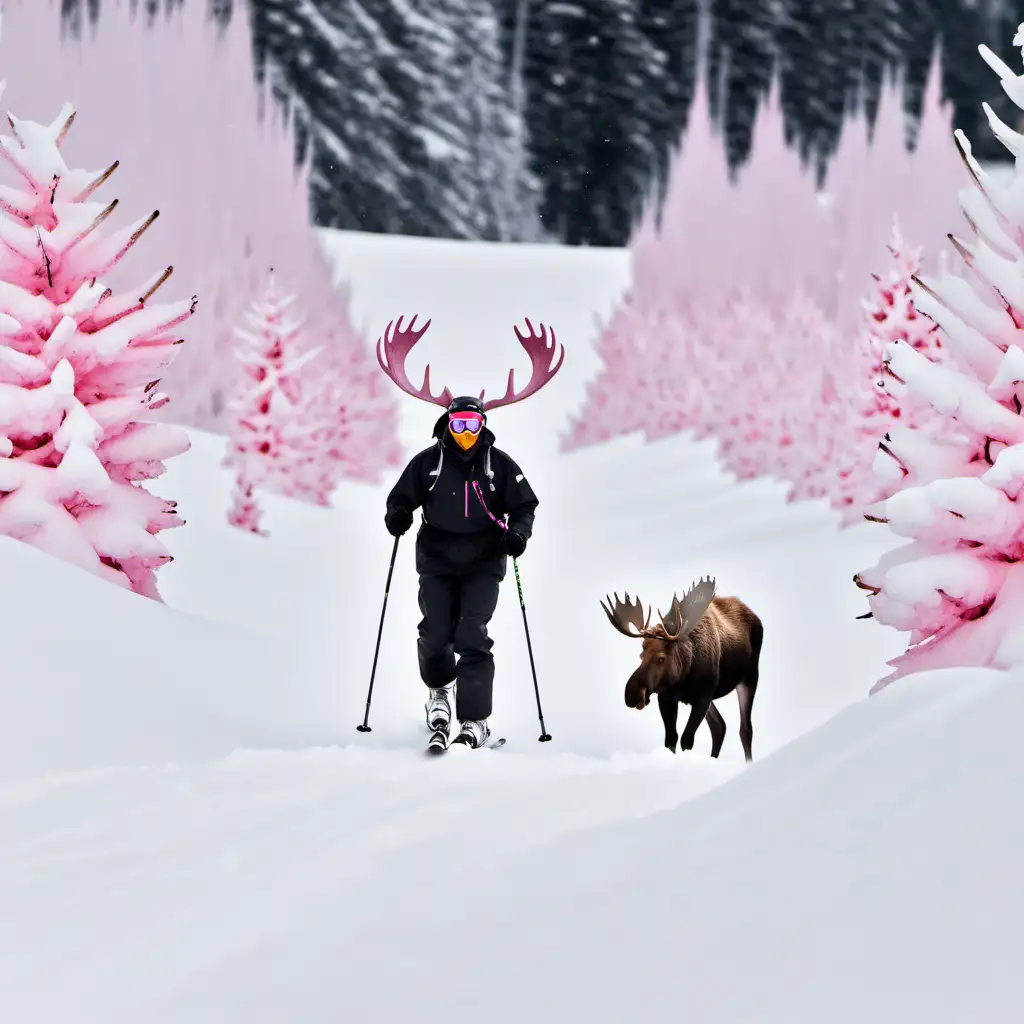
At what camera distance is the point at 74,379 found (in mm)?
6355

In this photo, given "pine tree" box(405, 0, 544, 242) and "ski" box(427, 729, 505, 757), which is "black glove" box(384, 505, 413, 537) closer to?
"ski" box(427, 729, 505, 757)

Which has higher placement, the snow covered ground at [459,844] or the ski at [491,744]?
the snow covered ground at [459,844]

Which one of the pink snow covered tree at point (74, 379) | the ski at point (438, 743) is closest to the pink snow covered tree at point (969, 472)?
the ski at point (438, 743)

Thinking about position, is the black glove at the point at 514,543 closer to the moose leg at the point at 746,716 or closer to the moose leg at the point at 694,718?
the moose leg at the point at 694,718

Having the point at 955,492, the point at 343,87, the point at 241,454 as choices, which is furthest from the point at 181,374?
the point at 343,87

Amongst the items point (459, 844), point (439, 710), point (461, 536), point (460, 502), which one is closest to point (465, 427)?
point (460, 502)

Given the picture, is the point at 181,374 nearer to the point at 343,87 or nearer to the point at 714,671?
the point at 714,671

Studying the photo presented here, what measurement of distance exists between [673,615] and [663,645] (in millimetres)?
117

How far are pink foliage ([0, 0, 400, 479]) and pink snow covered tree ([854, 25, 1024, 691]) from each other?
1402 centimetres

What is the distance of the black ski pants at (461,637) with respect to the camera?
5469 millimetres

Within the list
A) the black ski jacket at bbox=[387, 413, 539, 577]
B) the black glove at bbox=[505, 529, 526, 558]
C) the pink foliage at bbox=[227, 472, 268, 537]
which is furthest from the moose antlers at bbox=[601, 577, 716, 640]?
the pink foliage at bbox=[227, 472, 268, 537]

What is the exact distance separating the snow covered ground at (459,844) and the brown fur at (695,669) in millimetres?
249

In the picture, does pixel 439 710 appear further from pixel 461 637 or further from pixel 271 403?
pixel 271 403

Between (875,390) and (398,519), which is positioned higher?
(398,519)
